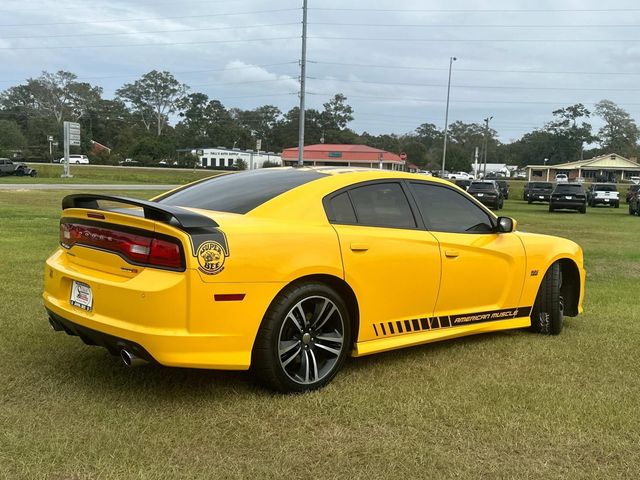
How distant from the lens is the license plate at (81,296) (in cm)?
374

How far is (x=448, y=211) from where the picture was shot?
4.98 metres

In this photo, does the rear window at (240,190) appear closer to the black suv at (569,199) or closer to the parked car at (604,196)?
the black suv at (569,199)

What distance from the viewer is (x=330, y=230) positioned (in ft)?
13.3

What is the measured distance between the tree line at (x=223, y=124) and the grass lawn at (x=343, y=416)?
368ft

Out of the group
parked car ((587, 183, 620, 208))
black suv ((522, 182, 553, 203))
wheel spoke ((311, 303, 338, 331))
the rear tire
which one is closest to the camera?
wheel spoke ((311, 303, 338, 331))

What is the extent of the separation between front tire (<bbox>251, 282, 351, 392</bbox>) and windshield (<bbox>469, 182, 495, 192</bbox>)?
2837cm

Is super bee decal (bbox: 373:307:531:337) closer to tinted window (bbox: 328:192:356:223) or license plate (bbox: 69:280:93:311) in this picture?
tinted window (bbox: 328:192:356:223)

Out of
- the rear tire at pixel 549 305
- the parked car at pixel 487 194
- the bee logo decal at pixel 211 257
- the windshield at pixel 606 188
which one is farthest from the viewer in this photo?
the windshield at pixel 606 188

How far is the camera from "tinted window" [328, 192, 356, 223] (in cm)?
419

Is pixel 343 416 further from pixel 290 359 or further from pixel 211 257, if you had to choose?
pixel 211 257

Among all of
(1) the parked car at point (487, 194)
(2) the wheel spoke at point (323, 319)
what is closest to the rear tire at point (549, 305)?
(2) the wheel spoke at point (323, 319)

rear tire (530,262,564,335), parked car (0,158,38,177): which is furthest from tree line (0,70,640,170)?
rear tire (530,262,564,335)

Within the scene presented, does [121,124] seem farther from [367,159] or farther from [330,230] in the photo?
[330,230]

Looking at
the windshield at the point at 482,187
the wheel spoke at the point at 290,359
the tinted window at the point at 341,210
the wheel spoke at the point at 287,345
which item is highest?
the tinted window at the point at 341,210
